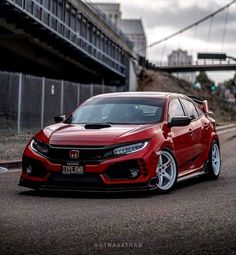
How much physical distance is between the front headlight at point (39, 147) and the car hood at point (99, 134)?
11cm

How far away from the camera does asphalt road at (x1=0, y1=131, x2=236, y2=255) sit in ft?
19.9

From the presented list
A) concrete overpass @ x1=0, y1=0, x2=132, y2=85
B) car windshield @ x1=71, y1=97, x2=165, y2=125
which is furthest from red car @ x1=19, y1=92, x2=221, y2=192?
concrete overpass @ x1=0, y1=0, x2=132, y2=85

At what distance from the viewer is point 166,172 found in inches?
394

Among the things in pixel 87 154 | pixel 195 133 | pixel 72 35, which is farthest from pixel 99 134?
pixel 72 35

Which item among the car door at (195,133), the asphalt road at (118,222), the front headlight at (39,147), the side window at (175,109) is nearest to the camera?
the asphalt road at (118,222)

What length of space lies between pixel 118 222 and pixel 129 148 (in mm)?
2138

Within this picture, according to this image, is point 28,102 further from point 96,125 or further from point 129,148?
point 129,148

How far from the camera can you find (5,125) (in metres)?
24.2

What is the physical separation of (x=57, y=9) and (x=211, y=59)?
64.7 meters

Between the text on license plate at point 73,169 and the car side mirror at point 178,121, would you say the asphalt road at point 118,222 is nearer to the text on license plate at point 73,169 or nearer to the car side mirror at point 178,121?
the text on license plate at point 73,169

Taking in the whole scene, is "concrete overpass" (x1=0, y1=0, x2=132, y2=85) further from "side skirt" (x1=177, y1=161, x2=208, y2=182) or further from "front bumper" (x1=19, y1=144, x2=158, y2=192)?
"front bumper" (x1=19, y1=144, x2=158, y2=192)

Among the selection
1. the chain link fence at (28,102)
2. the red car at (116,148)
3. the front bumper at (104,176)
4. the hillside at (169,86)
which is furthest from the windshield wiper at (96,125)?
the hillside at (169,86)

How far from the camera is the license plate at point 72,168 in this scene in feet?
30.6

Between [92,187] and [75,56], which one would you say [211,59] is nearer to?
[75,56]
